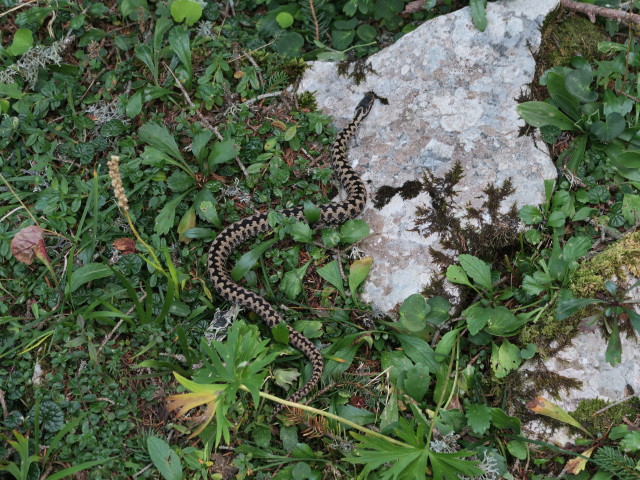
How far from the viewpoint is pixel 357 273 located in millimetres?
6090

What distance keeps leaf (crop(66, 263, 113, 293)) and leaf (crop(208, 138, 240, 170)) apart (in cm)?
167

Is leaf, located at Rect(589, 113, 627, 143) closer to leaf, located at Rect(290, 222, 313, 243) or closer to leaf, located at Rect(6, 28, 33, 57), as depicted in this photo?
leaf, located at Rect(290, 222, 313, 243)

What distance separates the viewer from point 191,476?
516 cm

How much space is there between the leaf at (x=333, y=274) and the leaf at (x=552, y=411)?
2.11 metres

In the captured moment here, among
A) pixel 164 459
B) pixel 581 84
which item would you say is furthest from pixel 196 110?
pixel 581 84

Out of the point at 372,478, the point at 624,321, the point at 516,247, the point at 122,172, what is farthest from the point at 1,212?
the point at 624,321

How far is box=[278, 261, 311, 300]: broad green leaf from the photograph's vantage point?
618 cm

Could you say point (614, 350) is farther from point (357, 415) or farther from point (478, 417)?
point (357, 415)

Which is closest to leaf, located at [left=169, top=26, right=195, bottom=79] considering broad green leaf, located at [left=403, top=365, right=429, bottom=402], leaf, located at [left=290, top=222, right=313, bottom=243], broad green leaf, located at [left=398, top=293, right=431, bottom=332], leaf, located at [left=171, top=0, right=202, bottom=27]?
leaf, located at [left=171, top=0, right=202, bottom=27]

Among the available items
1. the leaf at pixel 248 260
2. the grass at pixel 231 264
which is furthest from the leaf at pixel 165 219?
the leaf at pixel 248 260

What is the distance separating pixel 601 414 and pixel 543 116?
329cm

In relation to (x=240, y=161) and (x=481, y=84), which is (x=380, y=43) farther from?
(x=240, y=161)

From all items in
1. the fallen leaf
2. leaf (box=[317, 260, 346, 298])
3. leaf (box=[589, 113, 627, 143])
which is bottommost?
leaf (box=[317, 260, 346, 298])

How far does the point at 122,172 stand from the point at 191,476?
3.42 m
